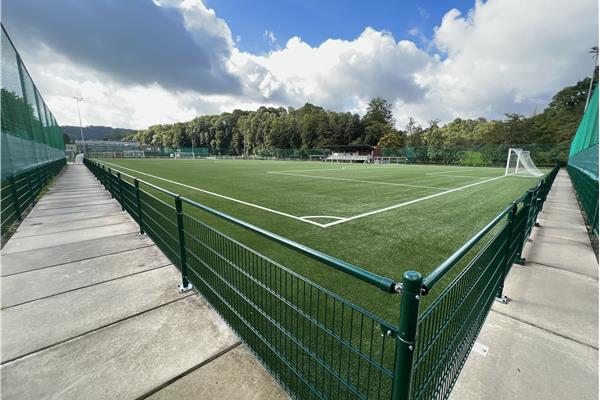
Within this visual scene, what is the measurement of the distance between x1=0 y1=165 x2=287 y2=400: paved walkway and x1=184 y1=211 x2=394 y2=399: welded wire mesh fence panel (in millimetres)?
163

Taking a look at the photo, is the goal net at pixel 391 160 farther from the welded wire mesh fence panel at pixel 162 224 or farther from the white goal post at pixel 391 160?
the welded wire mesh fence panel at pixel 162 224

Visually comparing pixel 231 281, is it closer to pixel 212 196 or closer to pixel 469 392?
pixel 469 392

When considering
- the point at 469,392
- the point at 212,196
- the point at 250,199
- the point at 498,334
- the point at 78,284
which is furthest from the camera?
the point at 212,196

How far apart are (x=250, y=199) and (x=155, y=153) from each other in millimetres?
80144

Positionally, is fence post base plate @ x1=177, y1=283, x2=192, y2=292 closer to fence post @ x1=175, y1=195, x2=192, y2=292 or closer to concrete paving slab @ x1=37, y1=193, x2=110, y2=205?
Result: fence post @ x1=175, y1=195, x2=192, y2=292

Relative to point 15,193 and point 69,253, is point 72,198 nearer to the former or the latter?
point 15,193

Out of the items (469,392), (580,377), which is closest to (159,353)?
(469,392)

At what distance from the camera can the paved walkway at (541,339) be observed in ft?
6.52

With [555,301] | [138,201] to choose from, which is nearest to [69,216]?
[138,201]

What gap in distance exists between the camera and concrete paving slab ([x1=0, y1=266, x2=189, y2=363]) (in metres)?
2.45

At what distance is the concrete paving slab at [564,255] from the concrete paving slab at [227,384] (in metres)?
4.82

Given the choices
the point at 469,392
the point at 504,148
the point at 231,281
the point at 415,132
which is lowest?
the point at 469,392

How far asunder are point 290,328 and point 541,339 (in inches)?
95.4

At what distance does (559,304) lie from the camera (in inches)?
122
